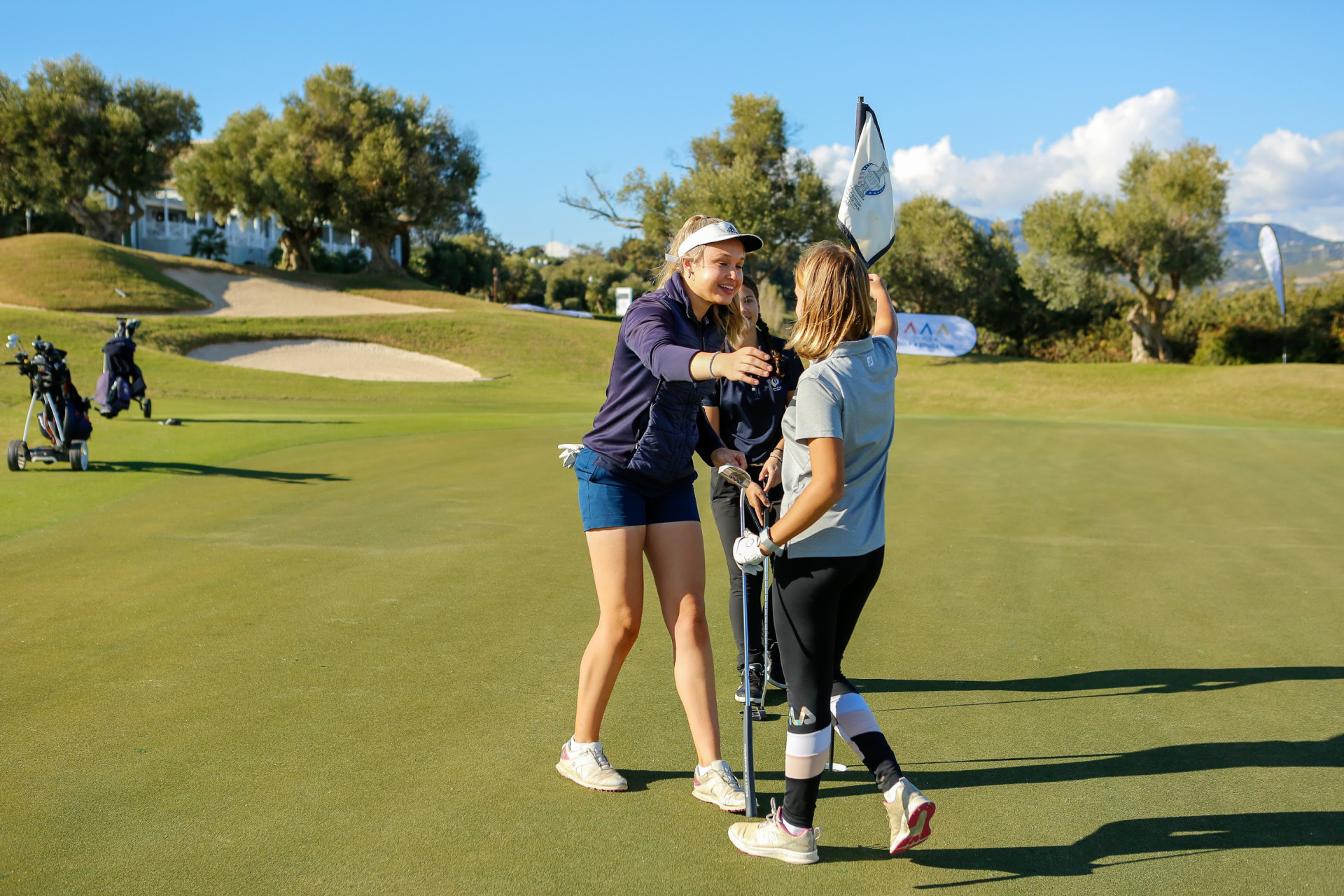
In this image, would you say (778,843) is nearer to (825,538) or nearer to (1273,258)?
(825,538)

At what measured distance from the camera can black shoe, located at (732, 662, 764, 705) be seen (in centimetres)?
474

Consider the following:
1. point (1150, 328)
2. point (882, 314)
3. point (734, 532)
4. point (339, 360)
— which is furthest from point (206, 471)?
point (1150, 328)

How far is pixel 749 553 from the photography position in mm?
3453

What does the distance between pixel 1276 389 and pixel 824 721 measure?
105 ft

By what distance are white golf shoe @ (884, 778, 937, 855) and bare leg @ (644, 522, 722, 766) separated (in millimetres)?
749

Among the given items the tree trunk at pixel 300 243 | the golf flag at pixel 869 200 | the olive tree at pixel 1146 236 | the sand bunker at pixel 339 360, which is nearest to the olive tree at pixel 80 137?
the tree trunk at pixel 300 243

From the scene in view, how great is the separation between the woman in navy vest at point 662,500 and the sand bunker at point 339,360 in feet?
94.4

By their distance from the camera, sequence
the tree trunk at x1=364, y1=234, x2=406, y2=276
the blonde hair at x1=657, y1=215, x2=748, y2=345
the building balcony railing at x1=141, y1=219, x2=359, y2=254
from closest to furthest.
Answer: the blonde hair at x1=657, y1=215, x2=748, y2=345, the tree trunk at x1=364, y1=234, x2=406, y2=276, the building balcony railing at x1=141, y1=219, x2=359, y2=254

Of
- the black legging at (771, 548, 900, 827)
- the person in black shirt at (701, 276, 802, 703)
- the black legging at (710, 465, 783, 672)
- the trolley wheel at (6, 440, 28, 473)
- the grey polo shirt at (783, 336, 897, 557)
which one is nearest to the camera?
the grey polo shirt at (783, 336, 897, 557)

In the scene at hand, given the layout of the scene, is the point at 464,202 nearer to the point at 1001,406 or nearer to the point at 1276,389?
the point at 1001,406

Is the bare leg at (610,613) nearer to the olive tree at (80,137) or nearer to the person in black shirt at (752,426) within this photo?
the person in black shirt at (752,426)

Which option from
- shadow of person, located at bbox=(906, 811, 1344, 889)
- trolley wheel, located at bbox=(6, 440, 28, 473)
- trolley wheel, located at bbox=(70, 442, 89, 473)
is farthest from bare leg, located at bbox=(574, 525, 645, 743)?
trolley wheel, located at bbox=(6, 440, 28, 473)

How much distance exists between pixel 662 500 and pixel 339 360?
32.8 metres

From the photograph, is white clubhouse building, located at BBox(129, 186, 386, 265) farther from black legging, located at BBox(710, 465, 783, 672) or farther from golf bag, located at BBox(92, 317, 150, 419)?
black legging, located at BBox(710, 465, 783, 672)
